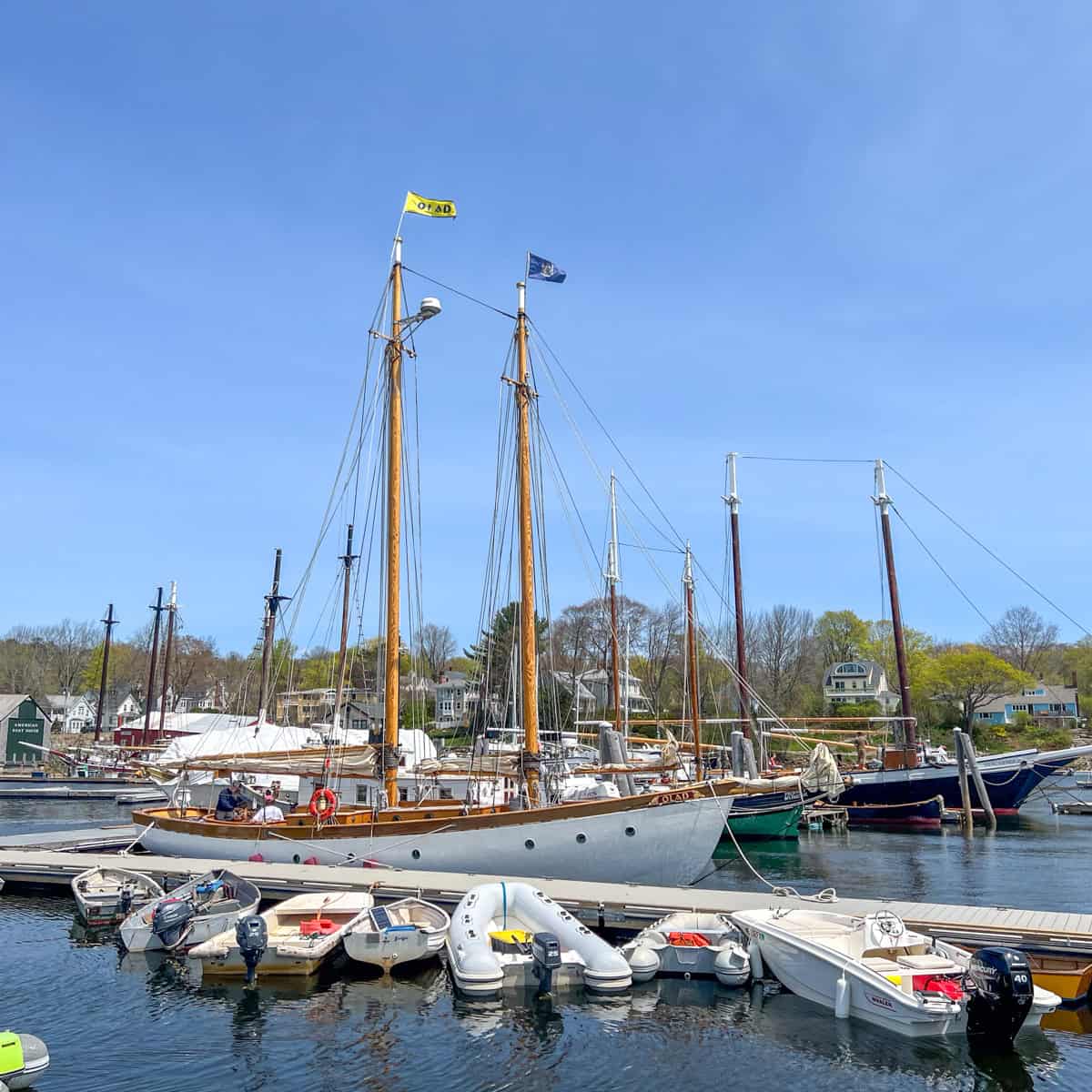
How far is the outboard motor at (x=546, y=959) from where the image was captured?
1758cm

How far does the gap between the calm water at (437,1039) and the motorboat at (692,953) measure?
0.95ft

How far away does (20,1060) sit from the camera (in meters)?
12.6

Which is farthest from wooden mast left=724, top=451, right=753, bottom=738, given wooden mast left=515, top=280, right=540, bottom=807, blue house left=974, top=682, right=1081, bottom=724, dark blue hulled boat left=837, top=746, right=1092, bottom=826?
blue house left=974, top=682, right=1081, bottom=724

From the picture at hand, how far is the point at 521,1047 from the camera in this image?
15.0 m

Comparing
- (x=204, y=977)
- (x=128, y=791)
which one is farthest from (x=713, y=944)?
(x=128, y=791)

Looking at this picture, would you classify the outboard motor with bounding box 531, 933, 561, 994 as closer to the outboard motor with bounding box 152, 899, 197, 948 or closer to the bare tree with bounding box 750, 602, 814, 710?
the outboard motor with bounding box 152, 899, 197, 948

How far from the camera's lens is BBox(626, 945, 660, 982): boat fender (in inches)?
725

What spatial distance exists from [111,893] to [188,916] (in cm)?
468

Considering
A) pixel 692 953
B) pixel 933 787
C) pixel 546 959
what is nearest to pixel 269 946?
pixel 546 959

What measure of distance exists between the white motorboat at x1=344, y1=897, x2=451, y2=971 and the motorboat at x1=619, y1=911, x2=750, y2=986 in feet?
13.1

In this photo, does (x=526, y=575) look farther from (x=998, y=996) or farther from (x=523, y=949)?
(x=998, y=996)

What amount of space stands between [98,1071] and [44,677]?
129m

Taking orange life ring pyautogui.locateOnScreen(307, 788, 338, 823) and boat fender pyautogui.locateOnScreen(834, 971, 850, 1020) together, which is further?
orange life ring pyautogui.locateOnScreen(307, 788, 338, 823)

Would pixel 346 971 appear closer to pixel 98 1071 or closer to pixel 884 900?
pixel 98 1071
